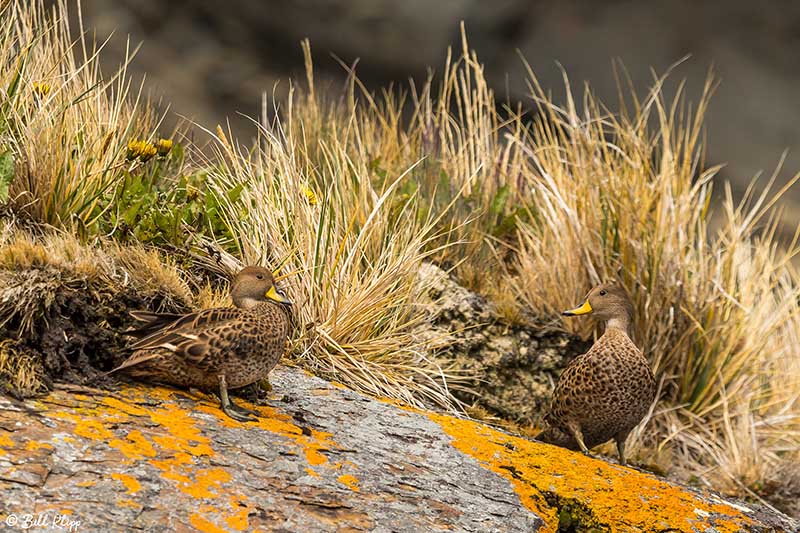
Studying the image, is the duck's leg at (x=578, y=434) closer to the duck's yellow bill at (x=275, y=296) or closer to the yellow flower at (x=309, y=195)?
the duck's yellow bill at (x=275, y=296)

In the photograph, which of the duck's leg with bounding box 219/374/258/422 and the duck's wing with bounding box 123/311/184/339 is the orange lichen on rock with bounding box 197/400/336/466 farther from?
the duck's wing with bounding box 123/311/184/339

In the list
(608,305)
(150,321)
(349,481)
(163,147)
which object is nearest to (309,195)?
(163,147)

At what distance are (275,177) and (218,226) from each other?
2.22 ft

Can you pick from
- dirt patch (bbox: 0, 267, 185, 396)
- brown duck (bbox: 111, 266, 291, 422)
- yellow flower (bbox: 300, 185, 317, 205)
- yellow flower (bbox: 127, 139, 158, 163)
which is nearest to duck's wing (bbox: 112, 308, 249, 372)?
brown duck (bbox: 111, 266, 291, 422)

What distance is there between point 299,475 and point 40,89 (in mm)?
2582

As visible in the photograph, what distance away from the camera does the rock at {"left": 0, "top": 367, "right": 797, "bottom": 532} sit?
2.22 metres

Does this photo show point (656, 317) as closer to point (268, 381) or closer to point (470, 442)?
point (470, 442)

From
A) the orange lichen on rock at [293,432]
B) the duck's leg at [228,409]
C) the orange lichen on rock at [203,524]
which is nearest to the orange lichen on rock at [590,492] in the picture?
the orange lichen on rock at [293,432]

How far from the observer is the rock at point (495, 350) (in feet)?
15.3

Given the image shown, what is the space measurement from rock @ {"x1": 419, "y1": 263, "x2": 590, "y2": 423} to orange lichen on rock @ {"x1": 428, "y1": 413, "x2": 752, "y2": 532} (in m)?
1.29

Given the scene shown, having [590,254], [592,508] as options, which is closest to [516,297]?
[590,254]

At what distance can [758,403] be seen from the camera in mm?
5676

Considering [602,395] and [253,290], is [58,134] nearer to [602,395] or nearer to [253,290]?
[253,290]

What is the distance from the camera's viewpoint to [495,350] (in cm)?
477
